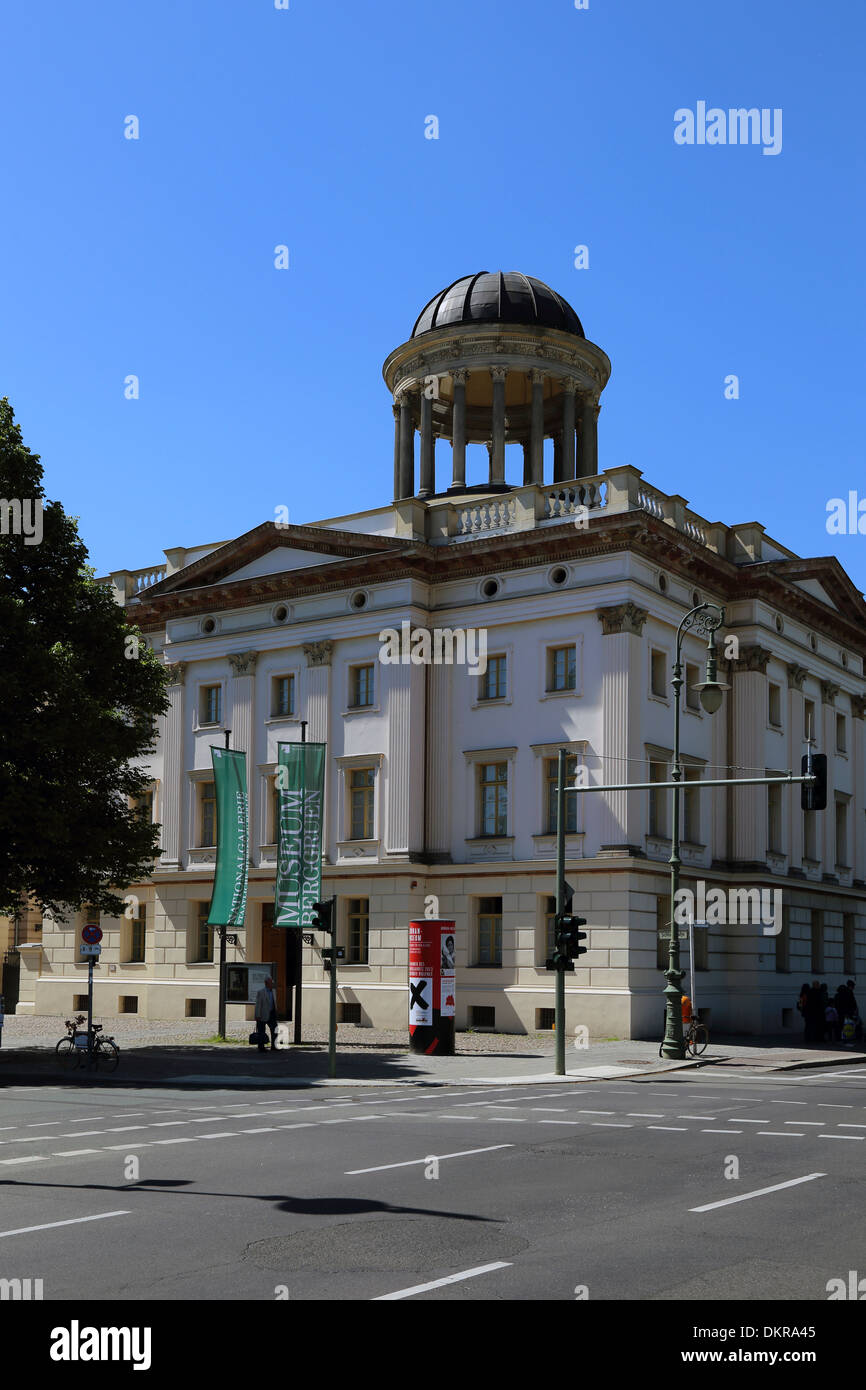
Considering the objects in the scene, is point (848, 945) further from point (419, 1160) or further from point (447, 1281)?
point (447, 1281)

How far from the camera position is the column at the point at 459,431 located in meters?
47.2

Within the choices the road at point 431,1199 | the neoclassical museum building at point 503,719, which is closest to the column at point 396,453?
the neoclassical museum building at point 503,719

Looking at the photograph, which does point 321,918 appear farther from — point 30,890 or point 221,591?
point 221,591

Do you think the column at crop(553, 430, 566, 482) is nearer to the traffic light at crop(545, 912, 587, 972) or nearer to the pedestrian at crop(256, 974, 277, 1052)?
the pedestrian at crop(256, 974, 277, 1052)

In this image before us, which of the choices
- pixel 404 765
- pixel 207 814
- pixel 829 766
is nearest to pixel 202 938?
pixel 207 814

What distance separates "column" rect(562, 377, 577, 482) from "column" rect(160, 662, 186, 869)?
14.3m

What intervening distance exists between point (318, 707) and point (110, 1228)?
33.8 m

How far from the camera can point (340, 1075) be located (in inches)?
1074

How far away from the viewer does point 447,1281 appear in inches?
344

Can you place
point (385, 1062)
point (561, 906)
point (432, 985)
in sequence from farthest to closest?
point (432, 985)
point (385, 1062)
point (561, 906)

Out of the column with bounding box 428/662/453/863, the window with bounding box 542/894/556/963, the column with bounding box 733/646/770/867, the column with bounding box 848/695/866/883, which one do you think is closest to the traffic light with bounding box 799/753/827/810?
the window with bounding box 542/894/556/963

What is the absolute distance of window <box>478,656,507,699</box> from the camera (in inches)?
1634

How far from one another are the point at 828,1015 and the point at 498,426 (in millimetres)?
21008

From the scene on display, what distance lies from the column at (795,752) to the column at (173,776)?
64.9 ft
